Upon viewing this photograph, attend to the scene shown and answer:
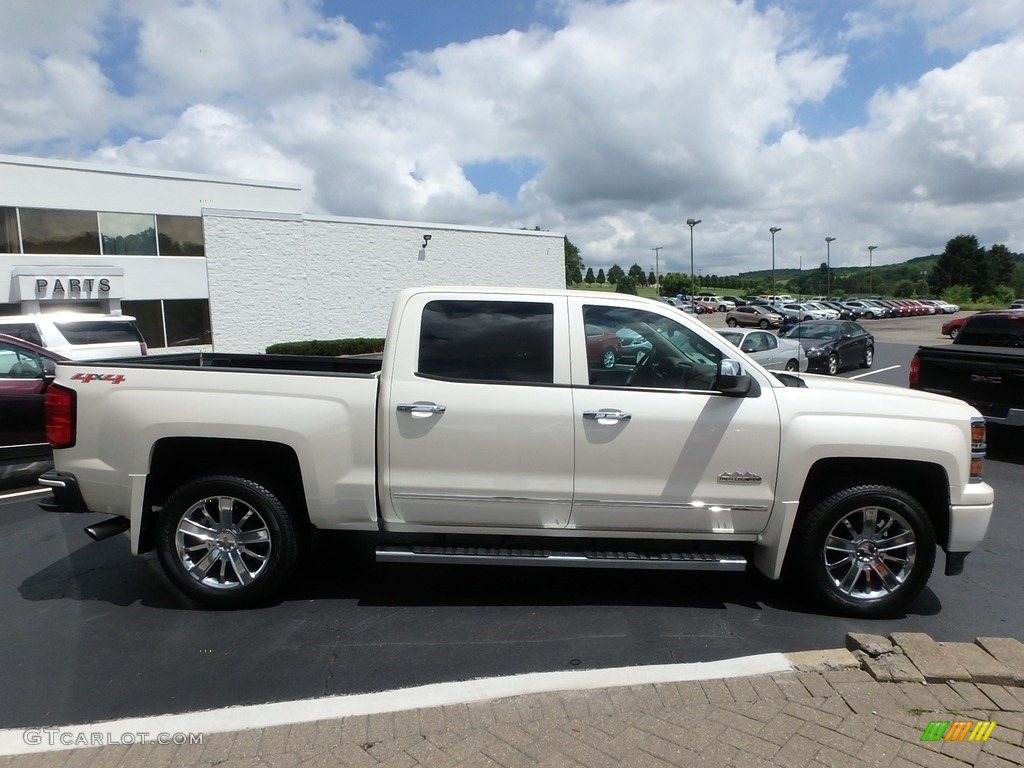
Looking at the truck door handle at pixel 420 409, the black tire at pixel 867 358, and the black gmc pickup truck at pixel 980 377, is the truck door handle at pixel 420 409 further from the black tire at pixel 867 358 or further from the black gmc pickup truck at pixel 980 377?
the black tire at pixel 867 358

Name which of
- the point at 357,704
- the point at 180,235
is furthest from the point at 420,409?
the point at 180,235

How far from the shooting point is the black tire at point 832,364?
60.0 ft

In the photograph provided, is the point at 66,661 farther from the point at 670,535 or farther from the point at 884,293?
the point at 884,293

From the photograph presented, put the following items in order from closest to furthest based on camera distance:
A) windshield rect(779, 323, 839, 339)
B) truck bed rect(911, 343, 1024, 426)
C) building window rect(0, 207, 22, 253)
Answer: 1. truck bed rect(911, 343, 1024, 426)
2. windshield rect(779, 323, 839, 339)
3. building window rect(0, 207, 22, 253)

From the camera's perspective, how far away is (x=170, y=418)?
4.03 meters

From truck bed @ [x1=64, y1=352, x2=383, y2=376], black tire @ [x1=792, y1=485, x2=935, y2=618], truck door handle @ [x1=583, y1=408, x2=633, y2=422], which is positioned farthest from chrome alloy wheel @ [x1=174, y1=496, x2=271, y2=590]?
black tire @ [x1=792, y1=485, x2=935, y2=618]

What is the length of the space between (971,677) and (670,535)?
1.56 meters

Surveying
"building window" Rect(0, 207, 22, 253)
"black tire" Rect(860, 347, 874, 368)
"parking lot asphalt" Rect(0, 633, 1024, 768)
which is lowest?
"parking lot asphalt" Rect(0, 633, 1024, 768)

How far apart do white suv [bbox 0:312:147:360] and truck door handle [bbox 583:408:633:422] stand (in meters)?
9.46

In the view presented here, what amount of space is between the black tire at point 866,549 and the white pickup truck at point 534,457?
0.01 metres

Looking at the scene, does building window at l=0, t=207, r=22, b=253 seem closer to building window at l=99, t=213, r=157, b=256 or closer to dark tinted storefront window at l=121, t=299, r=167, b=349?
building window at l=99, t=213, r=157, b=256

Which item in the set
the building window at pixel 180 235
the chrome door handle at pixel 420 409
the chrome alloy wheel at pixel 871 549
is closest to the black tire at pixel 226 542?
the chrome door handle at pixel 420 409

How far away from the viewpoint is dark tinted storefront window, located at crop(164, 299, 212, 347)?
26.4 m

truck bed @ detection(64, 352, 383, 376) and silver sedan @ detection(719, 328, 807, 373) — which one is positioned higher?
truck bed @ detection(64, 352, 383, 376)
